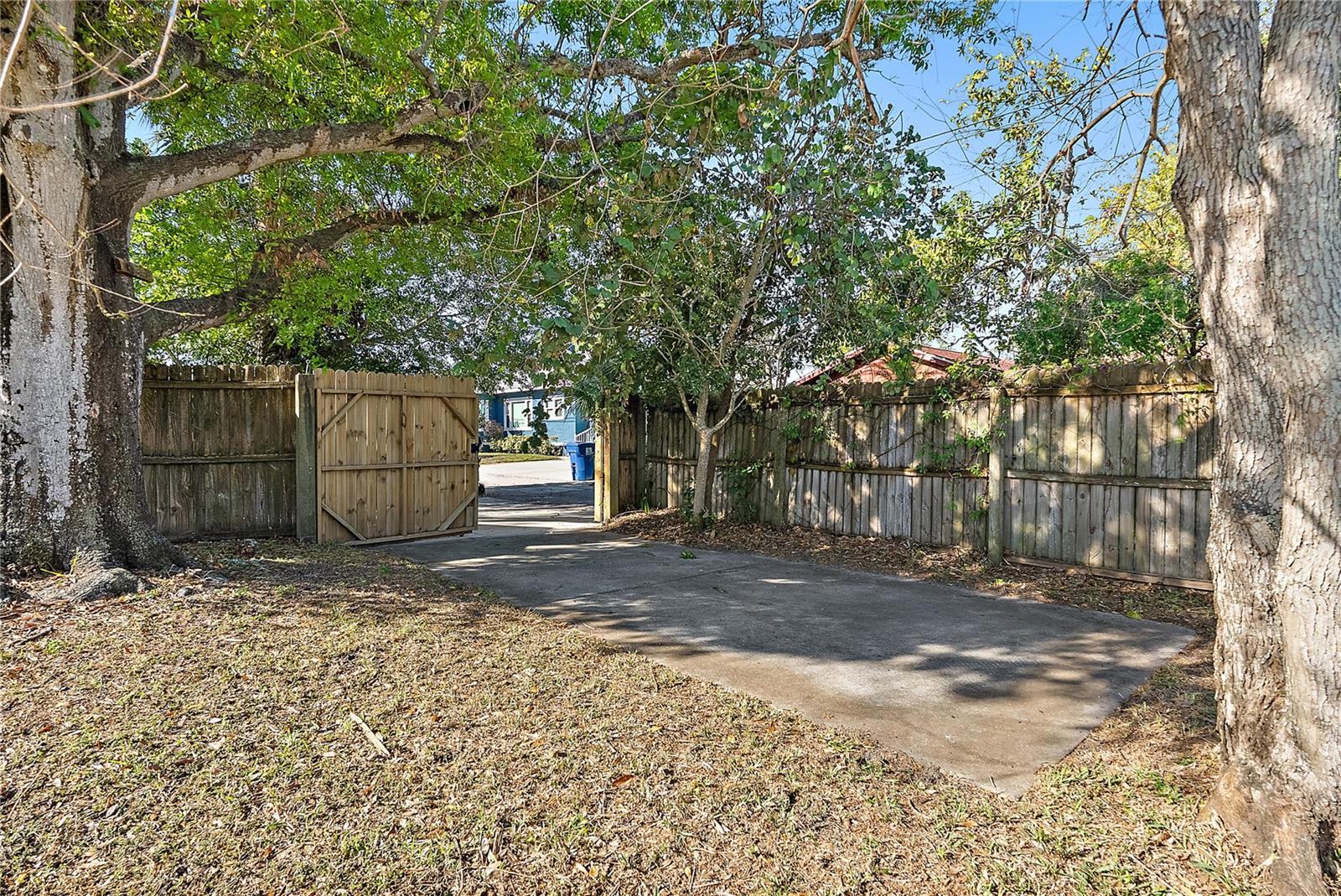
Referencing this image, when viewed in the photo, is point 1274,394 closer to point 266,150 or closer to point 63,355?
point 266,150

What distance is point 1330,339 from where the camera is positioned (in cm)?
220

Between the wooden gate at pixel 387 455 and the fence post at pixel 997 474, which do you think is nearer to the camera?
the fence post at pixel 997 474

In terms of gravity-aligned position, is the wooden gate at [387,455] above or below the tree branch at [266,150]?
below

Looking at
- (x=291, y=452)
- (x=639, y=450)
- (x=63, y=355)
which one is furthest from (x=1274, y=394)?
(x=639, y=450)

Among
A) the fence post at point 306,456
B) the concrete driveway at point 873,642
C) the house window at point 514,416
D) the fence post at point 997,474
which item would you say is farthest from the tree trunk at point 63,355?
the house window at point 514,416

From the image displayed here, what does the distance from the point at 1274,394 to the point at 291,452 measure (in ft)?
28.8

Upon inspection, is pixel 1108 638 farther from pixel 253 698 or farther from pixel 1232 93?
pixel 253 698

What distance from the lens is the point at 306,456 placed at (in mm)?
7902

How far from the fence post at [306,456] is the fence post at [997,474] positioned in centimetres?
736

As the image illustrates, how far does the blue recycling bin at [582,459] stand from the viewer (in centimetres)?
1944

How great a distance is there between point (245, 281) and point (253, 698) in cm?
581

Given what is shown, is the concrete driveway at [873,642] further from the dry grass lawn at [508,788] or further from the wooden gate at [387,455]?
the wooden gate at [387,455]

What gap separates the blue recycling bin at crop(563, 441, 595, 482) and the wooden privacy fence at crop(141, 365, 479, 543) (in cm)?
1027

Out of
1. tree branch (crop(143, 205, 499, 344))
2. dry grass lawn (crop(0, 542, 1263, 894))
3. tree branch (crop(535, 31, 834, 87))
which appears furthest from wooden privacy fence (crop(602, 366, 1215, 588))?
tree branch (crop(143, 205, 499, 344))
